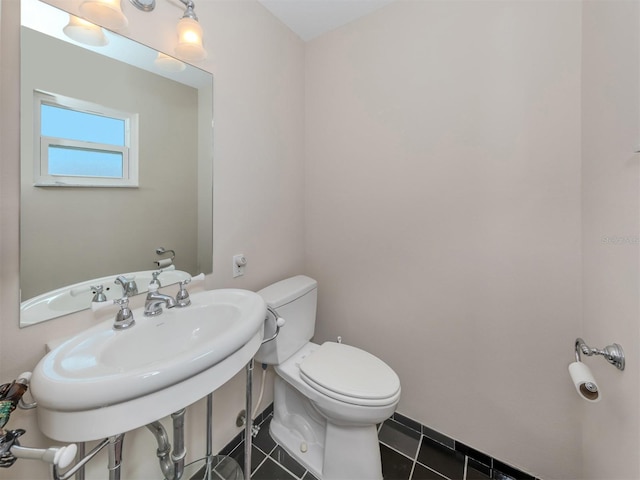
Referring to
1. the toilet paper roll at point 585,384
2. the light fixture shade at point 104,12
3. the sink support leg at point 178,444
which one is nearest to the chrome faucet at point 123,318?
the sink support leg at point 178,444

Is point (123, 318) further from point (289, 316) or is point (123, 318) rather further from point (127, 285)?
point (289, 316)

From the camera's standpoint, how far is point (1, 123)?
648 millimetres

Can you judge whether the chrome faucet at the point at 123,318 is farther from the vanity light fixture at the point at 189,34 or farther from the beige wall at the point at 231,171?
the vanity light fixture at the point at 189,34

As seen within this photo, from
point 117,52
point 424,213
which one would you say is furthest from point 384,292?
point 117,52

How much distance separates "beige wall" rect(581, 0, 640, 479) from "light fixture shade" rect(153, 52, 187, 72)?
1427 millimetres

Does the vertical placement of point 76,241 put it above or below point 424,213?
below

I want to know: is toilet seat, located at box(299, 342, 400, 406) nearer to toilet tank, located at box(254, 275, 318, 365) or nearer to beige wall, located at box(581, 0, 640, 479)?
toilet tank, located at box(254, 275, 318, 365)

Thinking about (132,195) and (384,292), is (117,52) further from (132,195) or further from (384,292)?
A: (384,292)

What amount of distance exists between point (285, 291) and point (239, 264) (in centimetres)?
28

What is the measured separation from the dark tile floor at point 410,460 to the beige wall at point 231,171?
0.19 metres

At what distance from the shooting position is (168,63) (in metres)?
1.00

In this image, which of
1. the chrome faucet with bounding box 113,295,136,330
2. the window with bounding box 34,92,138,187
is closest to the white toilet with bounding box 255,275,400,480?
the chrome faucet with bounding box 113,295,136,330

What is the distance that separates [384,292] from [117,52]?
1539 mm

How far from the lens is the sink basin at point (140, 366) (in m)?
0.50
